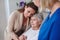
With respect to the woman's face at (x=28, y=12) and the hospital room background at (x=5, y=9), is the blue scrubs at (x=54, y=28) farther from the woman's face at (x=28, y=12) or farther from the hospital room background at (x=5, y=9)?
the hospital room background at (x=5, y=9)

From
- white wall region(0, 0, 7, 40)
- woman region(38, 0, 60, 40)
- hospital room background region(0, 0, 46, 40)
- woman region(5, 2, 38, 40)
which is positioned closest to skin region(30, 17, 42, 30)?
woman region(5, 2, 38, 40)

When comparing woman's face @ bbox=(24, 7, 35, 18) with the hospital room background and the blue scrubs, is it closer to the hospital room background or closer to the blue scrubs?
the hospital room background

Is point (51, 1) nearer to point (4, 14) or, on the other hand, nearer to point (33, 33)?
A: point (33, 33)

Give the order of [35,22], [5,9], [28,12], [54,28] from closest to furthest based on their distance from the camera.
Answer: [54,28] < [35,22] < [28,12] < [5,9]

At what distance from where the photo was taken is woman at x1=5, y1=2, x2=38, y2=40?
1.71m

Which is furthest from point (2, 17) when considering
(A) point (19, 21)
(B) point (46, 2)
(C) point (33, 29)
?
(B) point (46, 2)

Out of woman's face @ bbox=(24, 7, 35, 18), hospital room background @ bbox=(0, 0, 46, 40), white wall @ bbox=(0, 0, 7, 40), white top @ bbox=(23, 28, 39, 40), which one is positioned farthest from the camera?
white wall @ bbox=(0, 0, 7, 40)

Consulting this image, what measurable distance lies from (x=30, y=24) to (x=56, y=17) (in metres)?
0.84

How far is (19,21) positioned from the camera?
5.70 ft

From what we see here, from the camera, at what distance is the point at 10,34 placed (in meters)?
1.76

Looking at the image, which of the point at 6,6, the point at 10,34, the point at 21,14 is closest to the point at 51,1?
the point at 21,14

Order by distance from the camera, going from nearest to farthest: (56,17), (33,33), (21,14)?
1. (56,17)
2. (33,33)
3. (21,14)

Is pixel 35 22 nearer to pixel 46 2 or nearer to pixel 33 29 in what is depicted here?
pixel 33 29

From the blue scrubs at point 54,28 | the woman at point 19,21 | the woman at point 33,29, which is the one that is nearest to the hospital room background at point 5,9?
the woman at point 19,21
